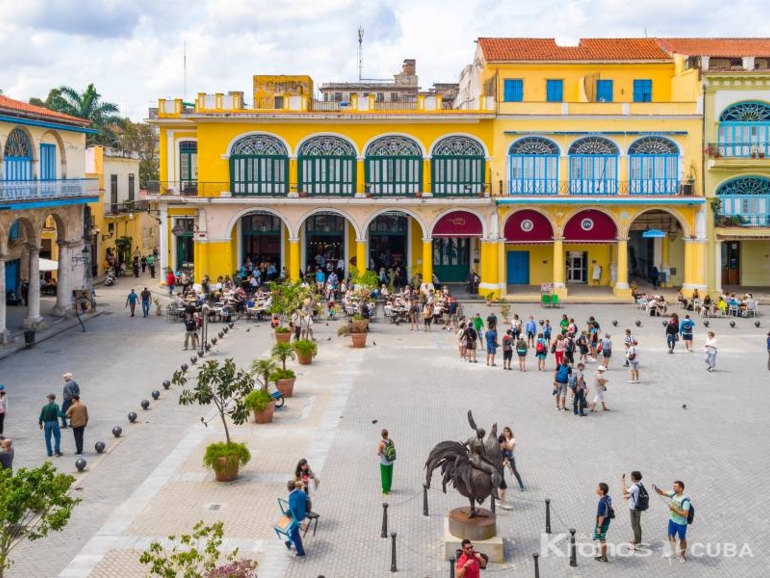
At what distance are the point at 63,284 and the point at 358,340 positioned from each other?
14.5 m

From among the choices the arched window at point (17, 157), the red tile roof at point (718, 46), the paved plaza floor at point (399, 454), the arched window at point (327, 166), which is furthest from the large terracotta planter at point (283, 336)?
the red tile roof at point (718, 46)

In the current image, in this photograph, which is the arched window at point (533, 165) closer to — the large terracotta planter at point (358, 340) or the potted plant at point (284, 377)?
the large terracotta planter at point (358, 340)

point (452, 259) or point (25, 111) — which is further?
point (452, 259)

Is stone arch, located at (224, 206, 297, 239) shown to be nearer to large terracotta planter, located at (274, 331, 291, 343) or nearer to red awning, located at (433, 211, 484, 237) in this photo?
red awning, located at (433, 211, 484, 237)

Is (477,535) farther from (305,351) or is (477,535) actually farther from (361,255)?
(361,255)

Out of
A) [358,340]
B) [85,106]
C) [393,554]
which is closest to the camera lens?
[393,554]

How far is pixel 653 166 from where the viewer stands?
4578cm

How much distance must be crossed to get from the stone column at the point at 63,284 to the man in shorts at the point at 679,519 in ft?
101

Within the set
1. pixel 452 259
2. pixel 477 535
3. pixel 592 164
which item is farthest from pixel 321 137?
pixel 477 535

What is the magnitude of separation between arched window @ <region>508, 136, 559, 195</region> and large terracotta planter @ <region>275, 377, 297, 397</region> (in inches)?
878

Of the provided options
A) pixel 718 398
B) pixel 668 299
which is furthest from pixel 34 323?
pixel 668 299

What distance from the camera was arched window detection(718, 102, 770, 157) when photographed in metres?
45.3

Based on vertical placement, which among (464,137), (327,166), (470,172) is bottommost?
(470,172)

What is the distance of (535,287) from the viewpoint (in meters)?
48.1
